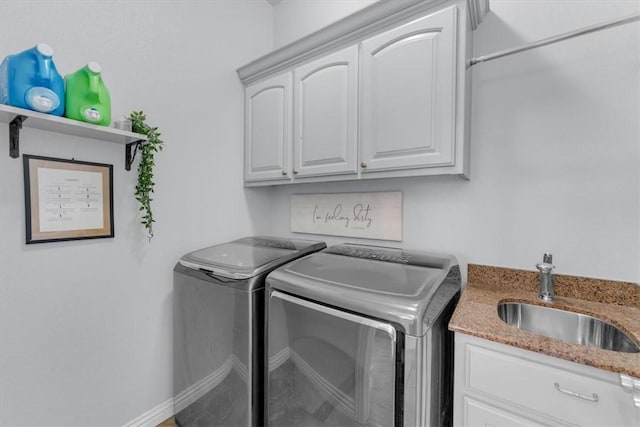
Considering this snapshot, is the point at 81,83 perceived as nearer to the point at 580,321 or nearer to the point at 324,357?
the point at 324,357

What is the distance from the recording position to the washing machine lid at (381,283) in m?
0.98

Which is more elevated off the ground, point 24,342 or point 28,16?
point 28,16

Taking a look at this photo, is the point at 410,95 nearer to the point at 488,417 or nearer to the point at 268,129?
the point at 268,129

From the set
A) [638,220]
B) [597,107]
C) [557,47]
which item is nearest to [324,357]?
[638,220]

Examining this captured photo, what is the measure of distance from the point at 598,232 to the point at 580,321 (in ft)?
1.31

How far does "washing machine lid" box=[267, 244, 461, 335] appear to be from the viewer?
0.98 metres

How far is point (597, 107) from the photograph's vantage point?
4.05 feet

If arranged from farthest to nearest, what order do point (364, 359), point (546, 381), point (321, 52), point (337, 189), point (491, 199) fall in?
point (337, 189) < point (321, 52) < point (491, 199) < point (364, 359) < point (546, 381)

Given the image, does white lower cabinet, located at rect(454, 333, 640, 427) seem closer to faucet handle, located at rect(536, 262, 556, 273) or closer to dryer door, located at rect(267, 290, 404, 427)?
dryer door, located at rect(267, 290, 404, 427)

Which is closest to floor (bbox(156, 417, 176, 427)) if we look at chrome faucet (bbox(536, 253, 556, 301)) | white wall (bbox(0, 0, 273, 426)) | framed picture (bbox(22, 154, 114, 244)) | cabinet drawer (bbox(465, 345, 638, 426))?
white wall (bbox(0, 0, 273, 426))

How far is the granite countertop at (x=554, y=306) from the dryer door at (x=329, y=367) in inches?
11.4

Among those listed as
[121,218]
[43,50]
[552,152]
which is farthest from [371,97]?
[121,218]

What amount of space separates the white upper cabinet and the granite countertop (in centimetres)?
58

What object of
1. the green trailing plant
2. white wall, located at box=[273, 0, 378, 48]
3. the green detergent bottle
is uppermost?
white wall, located at box=[273, 0, 378, 48]
